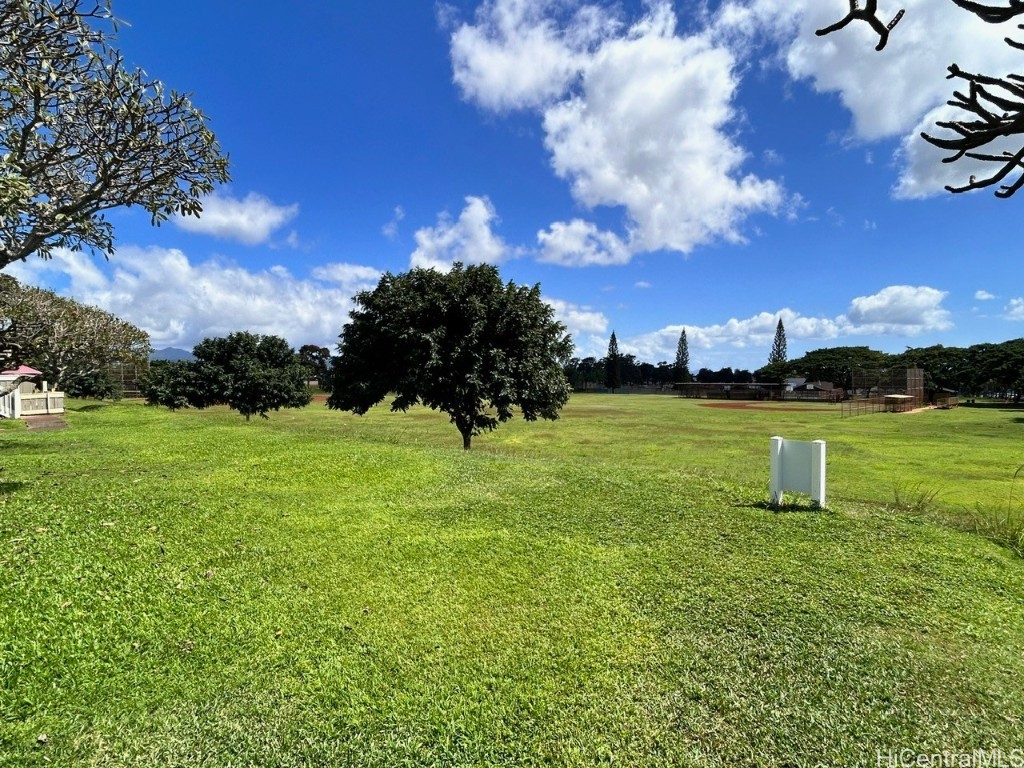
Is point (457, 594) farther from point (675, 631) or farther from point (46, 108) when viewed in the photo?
point (46, 108)

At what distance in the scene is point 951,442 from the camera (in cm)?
2327

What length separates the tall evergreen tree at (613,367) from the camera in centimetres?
11619

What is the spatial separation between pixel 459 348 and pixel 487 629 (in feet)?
36.7

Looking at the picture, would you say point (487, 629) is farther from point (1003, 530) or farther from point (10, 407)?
point (10, 407)

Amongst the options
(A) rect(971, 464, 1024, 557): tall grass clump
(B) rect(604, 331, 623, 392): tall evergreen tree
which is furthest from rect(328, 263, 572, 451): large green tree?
(B) rect(604, 331, 623, 392): tall evergreen tree

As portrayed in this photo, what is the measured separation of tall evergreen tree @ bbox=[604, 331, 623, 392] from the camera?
116188 mm

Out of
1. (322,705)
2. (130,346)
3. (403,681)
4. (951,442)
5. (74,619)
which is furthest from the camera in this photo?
(130,346)

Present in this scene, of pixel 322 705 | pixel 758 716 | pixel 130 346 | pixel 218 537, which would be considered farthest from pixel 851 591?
pixel 130 346

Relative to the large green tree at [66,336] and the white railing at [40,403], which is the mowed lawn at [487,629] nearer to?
the large green tree at [66,336]

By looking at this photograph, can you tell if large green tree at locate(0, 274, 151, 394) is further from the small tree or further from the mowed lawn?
the small tree

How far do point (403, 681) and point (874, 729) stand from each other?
2892 millimetres

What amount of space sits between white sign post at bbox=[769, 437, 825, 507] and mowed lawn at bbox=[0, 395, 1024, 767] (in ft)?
1.15

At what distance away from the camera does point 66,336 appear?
19.6 m

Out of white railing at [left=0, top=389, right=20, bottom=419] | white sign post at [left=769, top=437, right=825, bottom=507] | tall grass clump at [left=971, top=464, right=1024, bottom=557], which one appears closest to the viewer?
tall grass clump at [left=971, top=464, right=1024, bottom=557]
